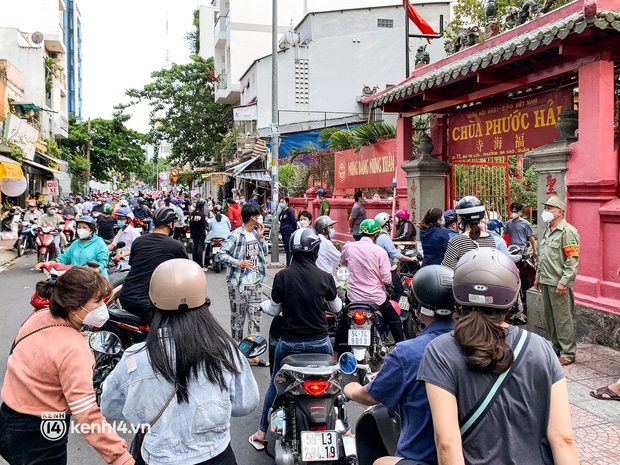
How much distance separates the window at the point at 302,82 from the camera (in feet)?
89.2

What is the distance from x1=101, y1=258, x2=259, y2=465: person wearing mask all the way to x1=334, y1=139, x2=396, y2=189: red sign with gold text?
37.3 ft

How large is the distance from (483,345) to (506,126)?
829 cm

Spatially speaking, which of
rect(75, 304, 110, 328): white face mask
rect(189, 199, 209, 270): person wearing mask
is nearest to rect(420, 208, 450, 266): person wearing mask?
rect(75, 304, 110, 328): white face mask

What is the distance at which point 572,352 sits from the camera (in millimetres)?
6418

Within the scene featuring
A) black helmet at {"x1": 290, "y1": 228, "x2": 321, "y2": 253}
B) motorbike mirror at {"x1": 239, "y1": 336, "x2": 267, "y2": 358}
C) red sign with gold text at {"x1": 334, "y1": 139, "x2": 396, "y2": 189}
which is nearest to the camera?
motorbike mirror at {"x1": 239, "y1": 336, "x2": 267, "y2": 358}

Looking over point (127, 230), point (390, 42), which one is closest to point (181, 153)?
point (390, 42)

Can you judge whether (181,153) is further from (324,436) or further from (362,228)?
(324,436)

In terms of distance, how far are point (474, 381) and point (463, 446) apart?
253mm

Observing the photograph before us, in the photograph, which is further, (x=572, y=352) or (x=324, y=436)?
(x=572, y=352)

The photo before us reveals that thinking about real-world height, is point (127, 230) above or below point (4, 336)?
above

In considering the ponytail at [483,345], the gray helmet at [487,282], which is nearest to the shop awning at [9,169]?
the gray helmet at [487,282]

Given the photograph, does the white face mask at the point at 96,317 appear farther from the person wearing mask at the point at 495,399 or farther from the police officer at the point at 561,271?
the police officer at the point at 561,271

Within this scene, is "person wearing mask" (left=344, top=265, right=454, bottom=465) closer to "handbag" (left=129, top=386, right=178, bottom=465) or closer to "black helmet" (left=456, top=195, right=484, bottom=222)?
"handbag" (left=129, top=386, right=178, bottom=465)

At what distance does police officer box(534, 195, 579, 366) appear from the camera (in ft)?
20.5
